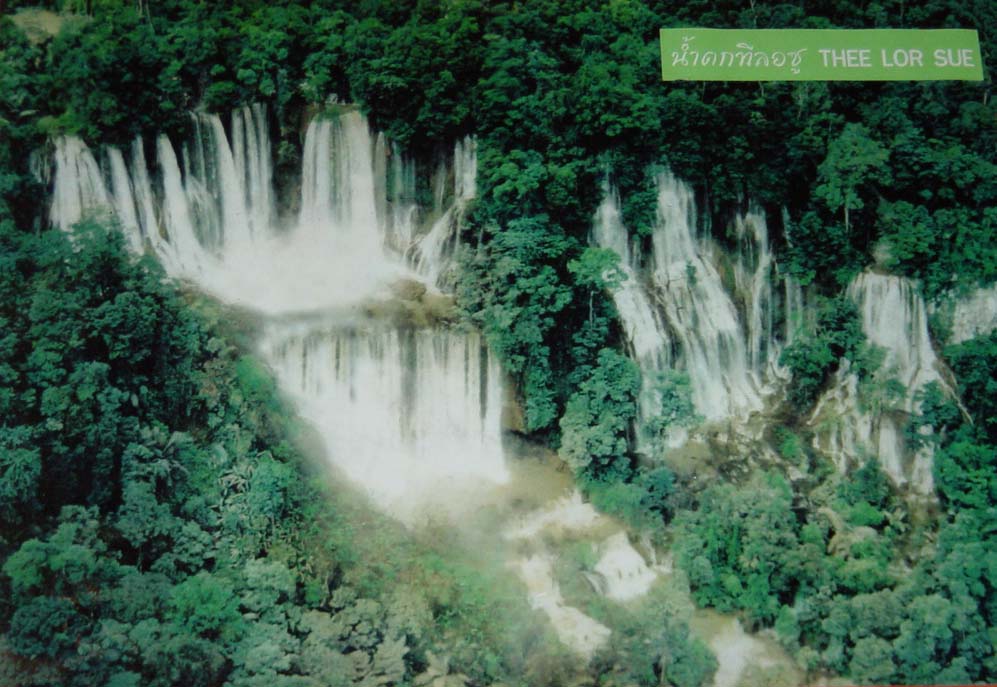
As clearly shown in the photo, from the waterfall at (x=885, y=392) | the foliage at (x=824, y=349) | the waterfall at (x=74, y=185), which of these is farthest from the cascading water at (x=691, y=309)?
the waterfall at (x=74, y=185)

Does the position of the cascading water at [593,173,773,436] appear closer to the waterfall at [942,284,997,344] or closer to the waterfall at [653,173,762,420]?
the waterfall at [653,173,762,420]

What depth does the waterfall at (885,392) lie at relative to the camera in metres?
6.99

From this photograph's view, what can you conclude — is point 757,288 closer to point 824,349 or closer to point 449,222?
point 824,349

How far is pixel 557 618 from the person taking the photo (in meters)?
6.43

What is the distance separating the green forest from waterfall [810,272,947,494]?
108 millimetres

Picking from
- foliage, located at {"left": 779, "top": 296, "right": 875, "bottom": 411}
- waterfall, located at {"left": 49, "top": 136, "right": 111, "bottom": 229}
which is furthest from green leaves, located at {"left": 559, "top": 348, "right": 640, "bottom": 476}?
waterfall, located at {"left": 49, "top": 136, "right": 111, "bottom": 229}

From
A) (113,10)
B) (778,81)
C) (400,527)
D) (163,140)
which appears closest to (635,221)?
(778,81)

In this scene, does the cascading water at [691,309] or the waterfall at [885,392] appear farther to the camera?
the cascading water at [691,309]

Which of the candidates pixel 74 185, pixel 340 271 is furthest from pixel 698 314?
pixel 74 185

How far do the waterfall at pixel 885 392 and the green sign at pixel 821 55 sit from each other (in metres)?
1.37

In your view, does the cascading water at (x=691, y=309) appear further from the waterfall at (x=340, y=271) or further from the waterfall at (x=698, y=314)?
the waterfall at (x=340, y=271)

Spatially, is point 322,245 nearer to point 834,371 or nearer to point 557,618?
point 557,618

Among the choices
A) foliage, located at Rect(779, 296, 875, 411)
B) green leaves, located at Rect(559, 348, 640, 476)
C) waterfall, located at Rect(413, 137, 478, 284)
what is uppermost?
waterfall, located at Rect(413, 137, 478, 284)

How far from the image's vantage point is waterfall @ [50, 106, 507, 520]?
6641 millimetres
